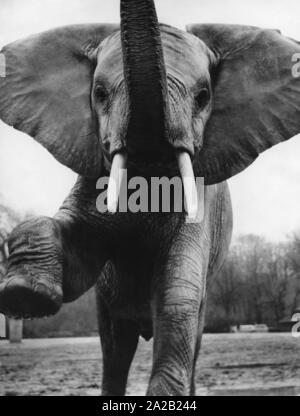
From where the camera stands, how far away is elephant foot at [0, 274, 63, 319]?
6.95ft

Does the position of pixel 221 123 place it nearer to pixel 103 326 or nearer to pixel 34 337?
pixel 103 326

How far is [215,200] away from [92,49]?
0.67m

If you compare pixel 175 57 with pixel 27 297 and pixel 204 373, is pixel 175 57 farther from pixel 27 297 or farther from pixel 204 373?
pixel 204 373

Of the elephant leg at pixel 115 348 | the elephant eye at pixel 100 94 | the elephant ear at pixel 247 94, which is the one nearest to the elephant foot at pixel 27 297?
the elephant eye at pixel 100 94

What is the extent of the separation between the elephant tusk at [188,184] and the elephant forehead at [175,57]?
23 cm

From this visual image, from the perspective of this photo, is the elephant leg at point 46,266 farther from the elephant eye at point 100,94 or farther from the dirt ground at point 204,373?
the dirt ground at point 204,373

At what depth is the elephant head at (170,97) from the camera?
2.20 metres

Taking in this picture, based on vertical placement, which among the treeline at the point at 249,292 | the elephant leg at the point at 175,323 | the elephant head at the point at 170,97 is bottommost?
the treeline at the point at 249,292

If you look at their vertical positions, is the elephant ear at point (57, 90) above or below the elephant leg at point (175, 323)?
above

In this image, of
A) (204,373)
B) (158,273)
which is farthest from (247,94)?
(204,373)

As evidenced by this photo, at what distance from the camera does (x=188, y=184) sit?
2.12 m

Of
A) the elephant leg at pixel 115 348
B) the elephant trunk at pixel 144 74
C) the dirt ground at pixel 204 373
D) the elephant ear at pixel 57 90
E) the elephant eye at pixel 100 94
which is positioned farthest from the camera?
the dirt ground at pixel 204 373

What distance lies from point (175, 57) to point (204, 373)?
15.8 feet

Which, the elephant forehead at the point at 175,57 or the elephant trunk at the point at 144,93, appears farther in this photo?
the elephant forehead at the point at 175,57
